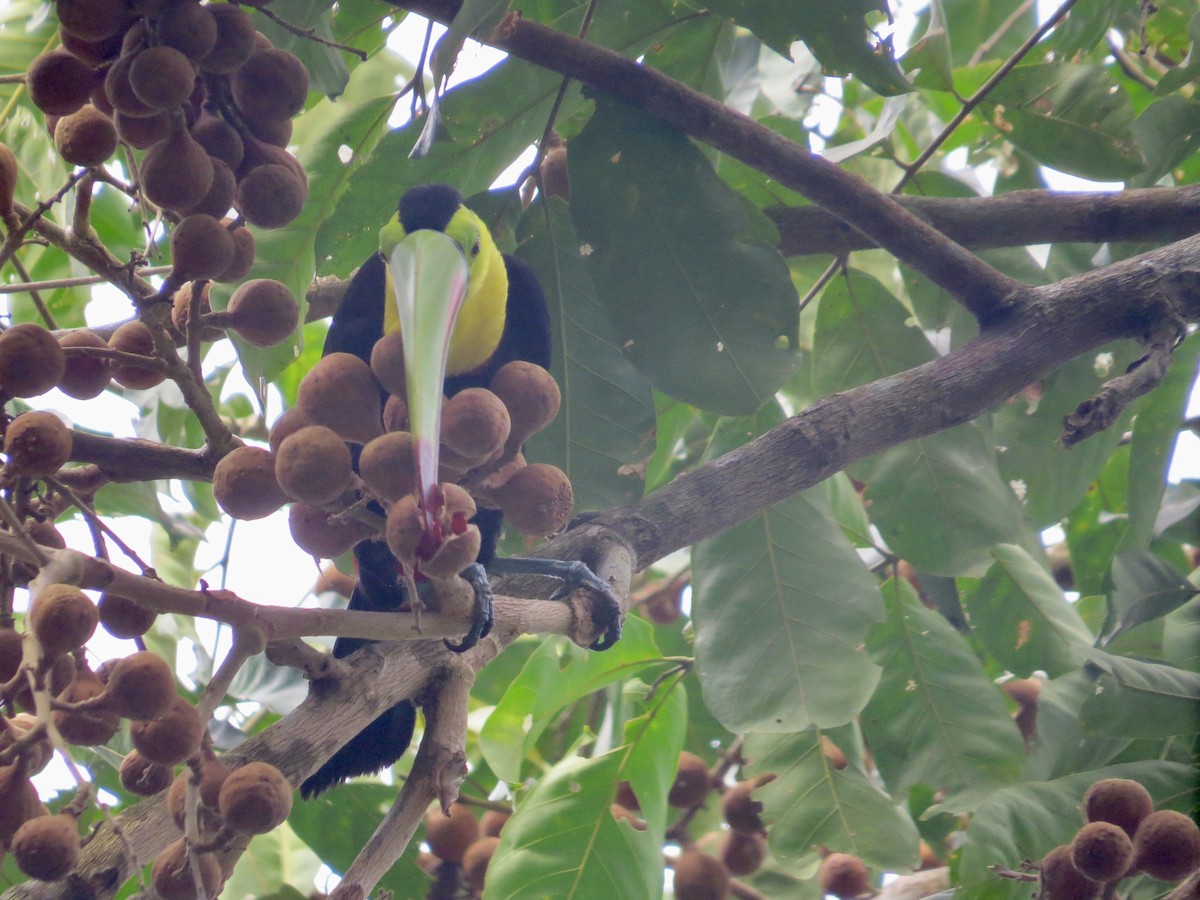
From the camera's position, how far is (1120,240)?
5.24 ft

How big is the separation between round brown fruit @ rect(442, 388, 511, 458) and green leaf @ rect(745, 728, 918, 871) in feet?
3.55

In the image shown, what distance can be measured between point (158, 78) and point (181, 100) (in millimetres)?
23

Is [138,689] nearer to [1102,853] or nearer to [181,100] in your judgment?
[181,100]

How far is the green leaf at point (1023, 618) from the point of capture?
1642 millimetres

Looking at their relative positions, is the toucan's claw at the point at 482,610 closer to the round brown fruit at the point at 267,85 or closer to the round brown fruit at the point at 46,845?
the round brown fruit at the point at 46,845

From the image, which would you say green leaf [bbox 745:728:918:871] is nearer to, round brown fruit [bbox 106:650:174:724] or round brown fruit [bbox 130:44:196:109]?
round brown fruit [bbox 106:650:174:724]

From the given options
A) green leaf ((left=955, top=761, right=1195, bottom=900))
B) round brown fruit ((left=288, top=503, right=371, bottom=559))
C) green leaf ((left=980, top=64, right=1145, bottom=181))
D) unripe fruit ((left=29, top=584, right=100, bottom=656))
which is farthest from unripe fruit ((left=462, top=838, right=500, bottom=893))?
green leaf ((left=980, top=64, right=1145, bottom=181))

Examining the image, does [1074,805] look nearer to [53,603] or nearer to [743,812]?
[743,812]

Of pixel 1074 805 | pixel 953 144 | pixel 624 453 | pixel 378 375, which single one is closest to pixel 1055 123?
pixel 953 144

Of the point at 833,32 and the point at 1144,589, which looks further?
the point at 1144,589

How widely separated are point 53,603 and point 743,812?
1444 millimetres

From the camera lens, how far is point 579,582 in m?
1.22

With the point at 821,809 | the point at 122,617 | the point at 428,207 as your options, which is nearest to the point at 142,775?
the point at 122,617

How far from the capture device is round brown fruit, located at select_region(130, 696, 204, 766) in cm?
72
